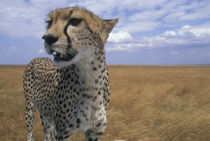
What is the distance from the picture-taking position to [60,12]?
254 centimetres

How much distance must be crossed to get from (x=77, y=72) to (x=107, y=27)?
69 cm

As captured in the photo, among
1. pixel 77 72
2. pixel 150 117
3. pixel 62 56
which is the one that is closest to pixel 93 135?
pixel 77 72

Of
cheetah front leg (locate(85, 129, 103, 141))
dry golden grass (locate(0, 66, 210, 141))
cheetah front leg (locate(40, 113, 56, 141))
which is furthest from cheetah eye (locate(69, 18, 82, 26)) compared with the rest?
dry golden grass (locate(0, 66, 210, 141))

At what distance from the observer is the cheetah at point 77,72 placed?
2.35m

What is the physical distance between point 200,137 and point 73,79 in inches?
157

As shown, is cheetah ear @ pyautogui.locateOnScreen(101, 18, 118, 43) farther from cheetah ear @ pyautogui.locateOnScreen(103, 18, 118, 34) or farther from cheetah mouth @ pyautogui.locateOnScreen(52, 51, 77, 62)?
cheetah mouth @ pyautogui.locateOnScreen(52, 51, 77, 62)

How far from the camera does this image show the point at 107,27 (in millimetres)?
2664

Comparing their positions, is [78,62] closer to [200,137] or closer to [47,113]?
[47,113]

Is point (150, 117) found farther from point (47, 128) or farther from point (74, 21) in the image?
point (74, 21)

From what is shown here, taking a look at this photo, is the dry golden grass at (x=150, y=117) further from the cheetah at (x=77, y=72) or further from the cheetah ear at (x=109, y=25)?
the cheetah ear at (x=109, y=25)

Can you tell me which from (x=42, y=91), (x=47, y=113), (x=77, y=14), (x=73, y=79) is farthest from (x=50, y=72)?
(x=77, y=14)

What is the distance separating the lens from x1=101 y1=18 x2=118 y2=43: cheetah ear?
263 centimetres

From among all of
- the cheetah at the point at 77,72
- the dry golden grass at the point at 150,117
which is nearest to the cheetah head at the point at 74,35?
the cheetah at the point at 77,72

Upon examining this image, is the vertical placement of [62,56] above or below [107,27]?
below
